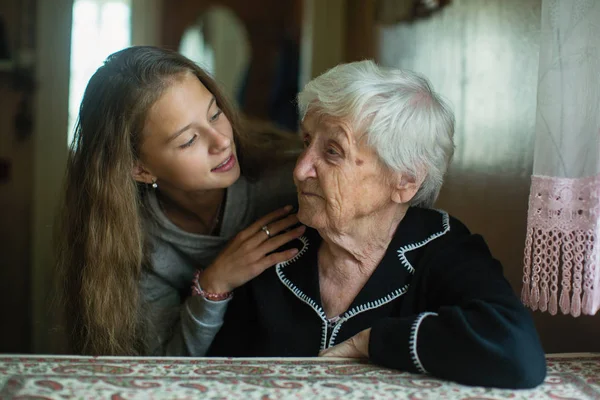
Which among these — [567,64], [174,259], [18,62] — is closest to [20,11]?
[18,62]

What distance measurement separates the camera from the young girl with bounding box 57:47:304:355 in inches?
72.1

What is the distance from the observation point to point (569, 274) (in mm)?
1448

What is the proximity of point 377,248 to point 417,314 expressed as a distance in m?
0.23

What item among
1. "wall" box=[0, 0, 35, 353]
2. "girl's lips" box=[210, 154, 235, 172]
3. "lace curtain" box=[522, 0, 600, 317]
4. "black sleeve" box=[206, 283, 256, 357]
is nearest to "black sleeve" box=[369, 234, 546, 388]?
"lace curtain" box=[522, 0, 600, 317]

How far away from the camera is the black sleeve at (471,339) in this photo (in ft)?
4.43

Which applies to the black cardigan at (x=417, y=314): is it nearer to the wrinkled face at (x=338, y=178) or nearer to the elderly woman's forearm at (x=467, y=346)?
the elderly woman's forearm at (x=467, y=346)

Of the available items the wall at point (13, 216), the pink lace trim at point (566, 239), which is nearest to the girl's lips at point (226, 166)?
the pink lace trim at point (566, 239)

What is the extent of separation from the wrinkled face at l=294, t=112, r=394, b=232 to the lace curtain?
0.35m

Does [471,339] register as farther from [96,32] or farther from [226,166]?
[96,32]

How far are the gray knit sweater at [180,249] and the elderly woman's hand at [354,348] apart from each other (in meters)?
0.52

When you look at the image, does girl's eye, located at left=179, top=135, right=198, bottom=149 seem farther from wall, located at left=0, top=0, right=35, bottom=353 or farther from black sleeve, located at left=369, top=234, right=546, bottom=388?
wall, located at left=0, top=0, right=35, bottom=353

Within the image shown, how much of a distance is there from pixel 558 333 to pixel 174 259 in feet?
3.57

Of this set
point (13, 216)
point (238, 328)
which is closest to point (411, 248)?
point (238, 328)

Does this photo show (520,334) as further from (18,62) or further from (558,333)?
(18,62)
